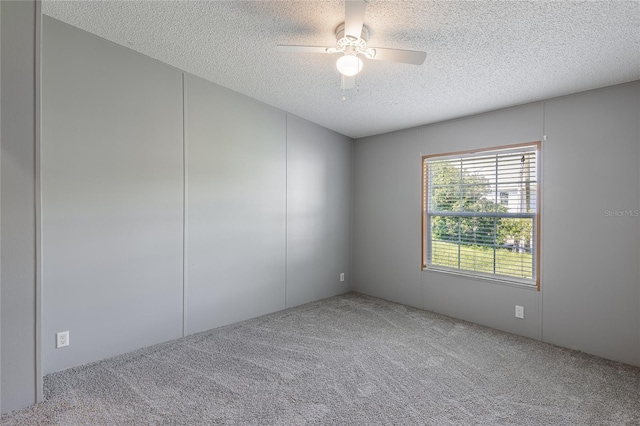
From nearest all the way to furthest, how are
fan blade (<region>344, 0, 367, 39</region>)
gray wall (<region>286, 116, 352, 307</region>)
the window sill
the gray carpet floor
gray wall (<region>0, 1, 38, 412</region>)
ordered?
fan blade (<region>344, 0, 367, 39</region>), gray wall (<region>0, 1, 38, 412</region>), the gray carpet floor, the window sill, gray wall (<region>286, 116, 352, 307</region>)

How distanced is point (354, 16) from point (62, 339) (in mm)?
2956

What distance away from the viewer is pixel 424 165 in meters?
4.09

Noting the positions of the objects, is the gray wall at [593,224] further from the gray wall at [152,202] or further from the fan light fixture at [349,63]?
the gray wall at [152,202]

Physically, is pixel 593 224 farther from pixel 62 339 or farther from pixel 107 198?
pixel 62 339

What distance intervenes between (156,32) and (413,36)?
183 cm

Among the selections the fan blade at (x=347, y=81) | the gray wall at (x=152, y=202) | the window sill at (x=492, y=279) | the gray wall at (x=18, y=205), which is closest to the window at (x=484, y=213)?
the window sill at (x=492, y=279)

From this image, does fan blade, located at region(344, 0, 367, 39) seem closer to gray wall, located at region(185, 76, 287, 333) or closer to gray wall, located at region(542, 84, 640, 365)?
gray wall, located at region(185, 76, 287, 333)

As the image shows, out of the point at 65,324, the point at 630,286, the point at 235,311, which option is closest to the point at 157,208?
the point at 65,324

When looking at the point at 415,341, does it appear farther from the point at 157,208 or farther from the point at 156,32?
the point at 156,32

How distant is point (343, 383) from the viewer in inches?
91.6

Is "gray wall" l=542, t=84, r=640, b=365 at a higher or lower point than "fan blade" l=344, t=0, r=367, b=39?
lower

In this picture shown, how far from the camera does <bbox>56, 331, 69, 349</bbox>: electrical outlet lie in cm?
230

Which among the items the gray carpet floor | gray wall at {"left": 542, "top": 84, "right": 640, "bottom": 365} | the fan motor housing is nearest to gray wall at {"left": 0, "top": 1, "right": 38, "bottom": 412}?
the gray carpet floor

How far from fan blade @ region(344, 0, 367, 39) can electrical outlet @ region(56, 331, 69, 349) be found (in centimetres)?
287
